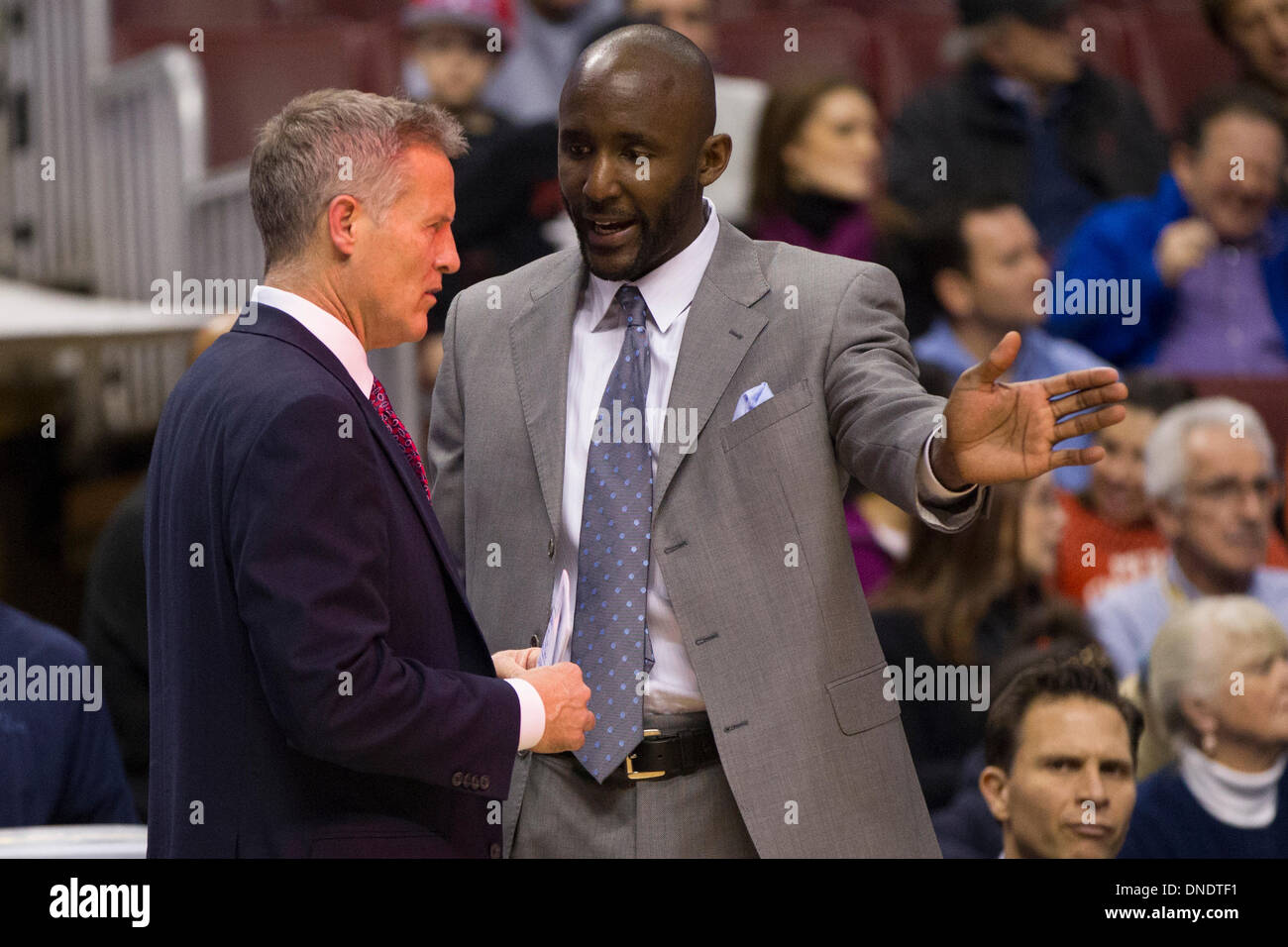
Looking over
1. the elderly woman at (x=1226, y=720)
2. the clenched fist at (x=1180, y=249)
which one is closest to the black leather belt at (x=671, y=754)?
the elderly woman at (x=1226, y=720)

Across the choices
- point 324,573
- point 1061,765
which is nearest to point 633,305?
point 324,573

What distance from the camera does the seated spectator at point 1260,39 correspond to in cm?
298

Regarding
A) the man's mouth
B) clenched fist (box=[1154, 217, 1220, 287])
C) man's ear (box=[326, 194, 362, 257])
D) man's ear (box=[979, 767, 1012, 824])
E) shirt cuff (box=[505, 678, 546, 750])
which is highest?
clenched fist (box=[1154, 217, 1220, 287])

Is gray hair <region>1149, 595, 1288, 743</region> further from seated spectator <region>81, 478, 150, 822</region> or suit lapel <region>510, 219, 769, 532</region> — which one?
seated spectator <region>81, 478, 150, 822</region>

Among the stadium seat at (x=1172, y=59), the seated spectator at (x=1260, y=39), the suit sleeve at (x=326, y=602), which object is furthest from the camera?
the stadium seat at (x=1172, y=59)

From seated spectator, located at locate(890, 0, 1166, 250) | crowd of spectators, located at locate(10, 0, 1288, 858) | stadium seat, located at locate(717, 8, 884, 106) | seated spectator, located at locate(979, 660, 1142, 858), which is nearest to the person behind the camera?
seated spectator, located at locate(979, 660, 1142, 858)

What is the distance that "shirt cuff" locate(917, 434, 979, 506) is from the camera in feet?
4.32

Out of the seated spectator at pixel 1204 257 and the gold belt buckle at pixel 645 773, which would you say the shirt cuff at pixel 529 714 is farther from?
the seated spectator at pixel 1204 257

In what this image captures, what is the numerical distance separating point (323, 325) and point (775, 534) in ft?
1.49

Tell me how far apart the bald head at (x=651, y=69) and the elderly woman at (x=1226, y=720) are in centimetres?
129

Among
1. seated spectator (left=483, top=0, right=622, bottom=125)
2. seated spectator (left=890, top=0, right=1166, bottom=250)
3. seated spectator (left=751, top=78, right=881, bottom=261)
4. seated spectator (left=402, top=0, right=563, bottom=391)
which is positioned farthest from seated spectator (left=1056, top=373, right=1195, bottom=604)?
seated spectator (left=483, top=0, right=622, bottom=125)

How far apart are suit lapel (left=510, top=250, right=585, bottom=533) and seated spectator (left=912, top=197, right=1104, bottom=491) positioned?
123cm
